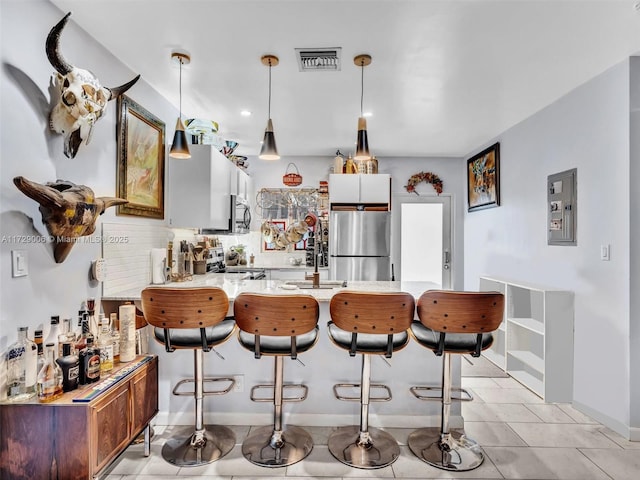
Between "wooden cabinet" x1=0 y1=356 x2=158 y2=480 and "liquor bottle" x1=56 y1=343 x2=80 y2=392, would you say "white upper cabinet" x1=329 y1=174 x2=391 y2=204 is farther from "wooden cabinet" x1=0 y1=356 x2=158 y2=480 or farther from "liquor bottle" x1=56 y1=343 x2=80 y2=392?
"wooden cabinet" x1=0 y1=356 x2=158 y2=480

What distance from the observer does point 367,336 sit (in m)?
2.04

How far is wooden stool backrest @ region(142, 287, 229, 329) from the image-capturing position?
1.96 metres

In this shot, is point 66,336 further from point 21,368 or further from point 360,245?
point 360,245

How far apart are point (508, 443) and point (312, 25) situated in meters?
2.85

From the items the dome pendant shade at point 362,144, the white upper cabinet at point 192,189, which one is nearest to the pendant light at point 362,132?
the dome pendant shade at point 362,144

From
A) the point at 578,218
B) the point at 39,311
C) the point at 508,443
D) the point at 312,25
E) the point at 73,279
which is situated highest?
the point at 312,25

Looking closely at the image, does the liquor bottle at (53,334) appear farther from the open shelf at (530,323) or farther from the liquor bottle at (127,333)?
the open shelf at (530,323)

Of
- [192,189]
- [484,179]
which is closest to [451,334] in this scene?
[192,189]

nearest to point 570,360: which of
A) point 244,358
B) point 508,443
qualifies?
point 508,443

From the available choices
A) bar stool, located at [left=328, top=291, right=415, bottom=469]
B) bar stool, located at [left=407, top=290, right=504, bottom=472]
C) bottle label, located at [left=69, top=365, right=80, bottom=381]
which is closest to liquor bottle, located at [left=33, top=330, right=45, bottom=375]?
bottle label, located at [left=69, top=365, right=80, bottom=381]

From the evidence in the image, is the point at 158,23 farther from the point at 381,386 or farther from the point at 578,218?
the point at 578,218

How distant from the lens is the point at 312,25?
207cm

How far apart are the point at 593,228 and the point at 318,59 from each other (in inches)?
93.0

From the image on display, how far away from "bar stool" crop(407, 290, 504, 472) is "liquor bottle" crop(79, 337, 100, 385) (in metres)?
1.69
